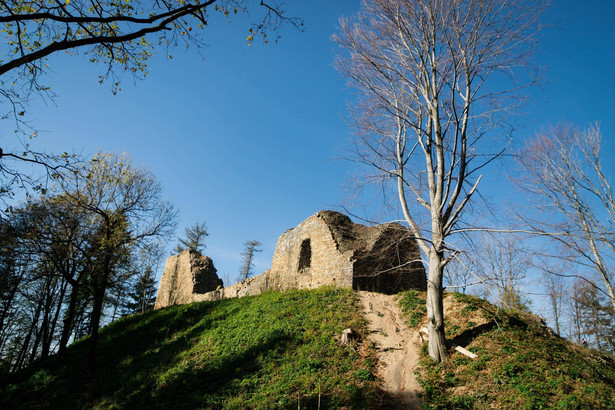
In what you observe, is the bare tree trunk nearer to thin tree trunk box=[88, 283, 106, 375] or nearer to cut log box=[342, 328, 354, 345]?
cut log box=[342, 328, 354, 345]

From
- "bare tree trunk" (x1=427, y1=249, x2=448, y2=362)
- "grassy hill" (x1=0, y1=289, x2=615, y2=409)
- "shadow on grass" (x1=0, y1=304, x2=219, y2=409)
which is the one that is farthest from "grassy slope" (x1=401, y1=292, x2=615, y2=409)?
"shadow on grass" (x1=0, y1=304, x2=219, y2=409)

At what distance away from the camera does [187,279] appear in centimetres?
2173

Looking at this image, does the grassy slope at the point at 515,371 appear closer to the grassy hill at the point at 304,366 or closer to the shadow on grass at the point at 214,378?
the grassy hill at the point at 304,366

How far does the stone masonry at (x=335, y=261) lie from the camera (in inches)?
550

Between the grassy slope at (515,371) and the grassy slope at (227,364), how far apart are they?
1.59m

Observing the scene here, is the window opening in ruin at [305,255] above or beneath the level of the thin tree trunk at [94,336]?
above

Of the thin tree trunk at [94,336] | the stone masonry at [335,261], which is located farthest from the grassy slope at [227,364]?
the stone masonry at [335,261]

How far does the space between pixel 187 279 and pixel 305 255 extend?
31.0 feet

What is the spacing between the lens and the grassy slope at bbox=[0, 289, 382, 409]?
810cm

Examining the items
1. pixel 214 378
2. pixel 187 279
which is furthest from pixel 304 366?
pixel 187 279

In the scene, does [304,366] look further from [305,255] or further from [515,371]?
[305,255]

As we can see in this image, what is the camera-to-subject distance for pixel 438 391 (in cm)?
709

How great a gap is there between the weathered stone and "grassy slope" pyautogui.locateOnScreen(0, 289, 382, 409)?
5.67 m

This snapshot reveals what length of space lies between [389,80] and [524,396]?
801cm
